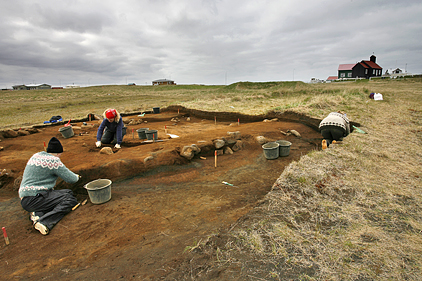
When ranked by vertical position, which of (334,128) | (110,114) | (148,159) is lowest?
(148,159)

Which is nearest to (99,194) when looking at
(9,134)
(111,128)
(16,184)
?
(16,184)

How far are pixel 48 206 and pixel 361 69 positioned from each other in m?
56.7

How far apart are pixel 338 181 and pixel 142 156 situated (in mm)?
4994

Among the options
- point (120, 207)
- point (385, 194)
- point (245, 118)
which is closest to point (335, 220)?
point (385, 194)

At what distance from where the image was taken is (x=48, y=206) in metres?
4.09

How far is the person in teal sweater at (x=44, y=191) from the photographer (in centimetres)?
396

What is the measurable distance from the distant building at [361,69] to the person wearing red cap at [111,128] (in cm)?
5350

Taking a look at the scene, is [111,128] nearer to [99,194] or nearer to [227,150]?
[99,194]

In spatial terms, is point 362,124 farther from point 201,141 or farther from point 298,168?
point 201,141

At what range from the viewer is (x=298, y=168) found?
525 centimetres

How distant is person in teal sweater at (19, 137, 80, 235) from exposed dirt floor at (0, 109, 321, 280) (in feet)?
0.65

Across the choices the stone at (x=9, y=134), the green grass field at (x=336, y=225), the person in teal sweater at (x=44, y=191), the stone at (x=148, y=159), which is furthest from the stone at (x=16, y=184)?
the stone at (x=9, y=134)

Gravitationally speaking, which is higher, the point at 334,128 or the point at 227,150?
the point at 334,128

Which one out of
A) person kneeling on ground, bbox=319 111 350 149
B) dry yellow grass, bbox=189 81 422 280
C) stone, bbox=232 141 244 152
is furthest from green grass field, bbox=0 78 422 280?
stone, bbox=232 141 244 152
